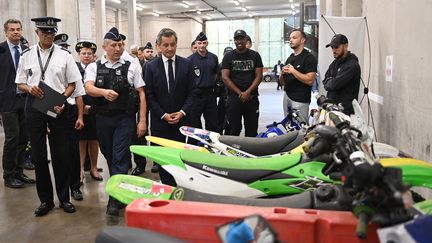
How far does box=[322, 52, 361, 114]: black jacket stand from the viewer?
4625mm

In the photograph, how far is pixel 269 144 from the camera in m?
3.11

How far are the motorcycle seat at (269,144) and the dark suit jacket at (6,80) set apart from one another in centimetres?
317

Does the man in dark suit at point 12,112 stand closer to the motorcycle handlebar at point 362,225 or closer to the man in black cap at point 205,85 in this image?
the man in black cap at point 205,85

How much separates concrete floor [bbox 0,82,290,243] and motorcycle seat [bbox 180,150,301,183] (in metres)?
1.65

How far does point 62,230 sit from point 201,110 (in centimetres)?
283

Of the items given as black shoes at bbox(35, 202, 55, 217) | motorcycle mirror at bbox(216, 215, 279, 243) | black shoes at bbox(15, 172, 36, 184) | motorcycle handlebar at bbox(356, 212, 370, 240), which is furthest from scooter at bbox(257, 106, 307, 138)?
motorcycle mirror at bbox(216, 215, 279, 243)

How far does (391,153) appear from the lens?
2.49 meters

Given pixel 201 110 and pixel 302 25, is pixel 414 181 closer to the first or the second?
pixel 201 110

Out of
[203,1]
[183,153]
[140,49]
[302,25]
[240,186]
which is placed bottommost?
[240,186]

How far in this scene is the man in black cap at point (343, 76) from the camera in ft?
15.2

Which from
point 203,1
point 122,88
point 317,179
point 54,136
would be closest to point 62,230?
point 54,136

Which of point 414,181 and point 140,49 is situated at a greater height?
point 140,49

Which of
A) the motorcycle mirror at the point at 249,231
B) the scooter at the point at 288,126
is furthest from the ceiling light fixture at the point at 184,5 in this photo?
the motorcycle mirror at the point at 249,231

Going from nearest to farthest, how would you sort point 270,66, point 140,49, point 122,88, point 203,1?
point 122,88 < point 140,49 < point 203,1 < point 270,66
